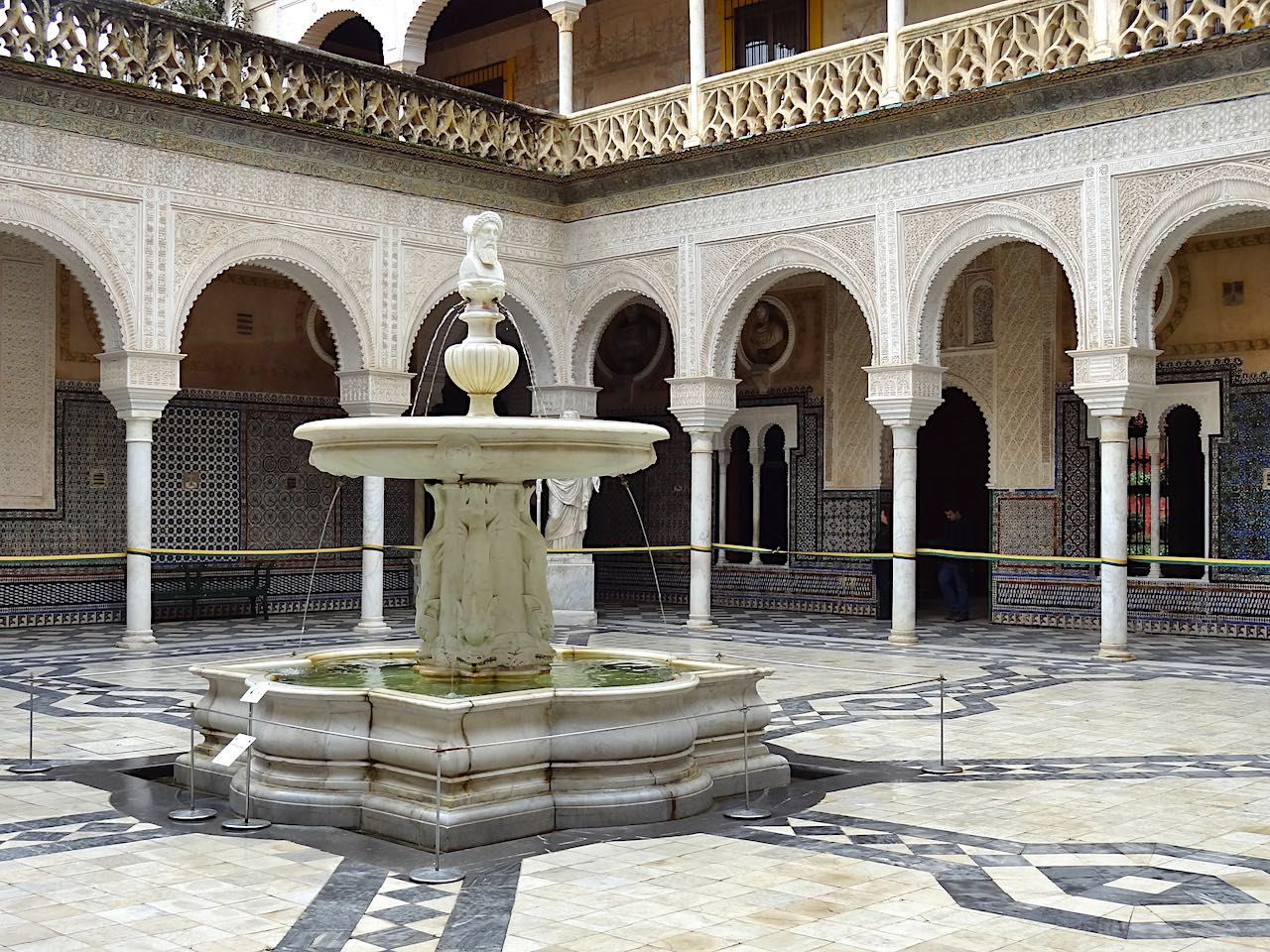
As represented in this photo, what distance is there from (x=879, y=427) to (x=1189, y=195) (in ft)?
14.9

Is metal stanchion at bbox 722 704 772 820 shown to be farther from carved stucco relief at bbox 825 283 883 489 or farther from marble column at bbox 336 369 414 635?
carved stucco relief at bbox 825 283 883 489

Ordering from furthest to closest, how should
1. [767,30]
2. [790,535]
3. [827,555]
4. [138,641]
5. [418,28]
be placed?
[790,535]
[767,30]
[418,28]
[827,555]
[138,641]

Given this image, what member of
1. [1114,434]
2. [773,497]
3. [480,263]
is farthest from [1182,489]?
[480,263]

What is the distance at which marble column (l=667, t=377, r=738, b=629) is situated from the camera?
1222 cm

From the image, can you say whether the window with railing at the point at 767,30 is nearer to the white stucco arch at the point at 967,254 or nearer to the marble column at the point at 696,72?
the marble column at the point at 696,72

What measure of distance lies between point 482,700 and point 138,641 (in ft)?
21.4

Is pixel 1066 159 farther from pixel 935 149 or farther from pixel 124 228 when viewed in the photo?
pixel 124 228

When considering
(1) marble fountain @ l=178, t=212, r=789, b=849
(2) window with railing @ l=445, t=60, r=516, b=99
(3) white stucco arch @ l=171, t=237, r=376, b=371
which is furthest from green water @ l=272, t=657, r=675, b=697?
(2) window with railing @ l=445, t=60, r=516, b=99

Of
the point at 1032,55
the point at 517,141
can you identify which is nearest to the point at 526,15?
the point at 517,141

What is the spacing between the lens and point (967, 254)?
10703 millimetres

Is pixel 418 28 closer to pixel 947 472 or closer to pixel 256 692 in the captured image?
pixel 947 472

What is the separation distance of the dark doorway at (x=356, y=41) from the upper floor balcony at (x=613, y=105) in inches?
158

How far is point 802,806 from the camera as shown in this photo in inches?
200

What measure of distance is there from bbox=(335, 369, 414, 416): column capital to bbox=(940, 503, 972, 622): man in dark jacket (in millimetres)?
4844
